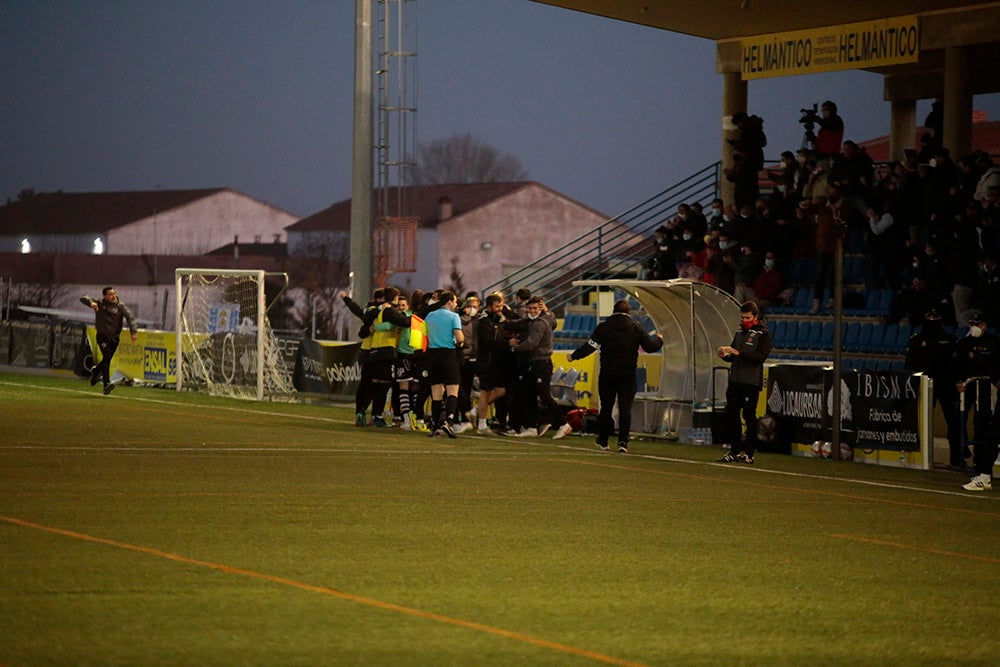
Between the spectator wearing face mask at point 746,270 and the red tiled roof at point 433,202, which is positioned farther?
the red tiled roof at point 433,202

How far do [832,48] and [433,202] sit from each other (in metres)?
60.7

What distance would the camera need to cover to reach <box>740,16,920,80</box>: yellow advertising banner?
95.7 ft

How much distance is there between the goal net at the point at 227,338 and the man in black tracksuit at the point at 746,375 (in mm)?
12109

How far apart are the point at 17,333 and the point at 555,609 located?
106 feet

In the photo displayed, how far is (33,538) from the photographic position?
35.8 ft

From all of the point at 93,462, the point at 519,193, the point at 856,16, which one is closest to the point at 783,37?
the point at 856,16

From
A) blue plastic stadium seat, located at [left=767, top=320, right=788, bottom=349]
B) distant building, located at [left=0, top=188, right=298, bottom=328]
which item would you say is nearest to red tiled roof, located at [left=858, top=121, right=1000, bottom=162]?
blue plastic stadium seat, located at [left=767, top=320, right=788, bottom=349]

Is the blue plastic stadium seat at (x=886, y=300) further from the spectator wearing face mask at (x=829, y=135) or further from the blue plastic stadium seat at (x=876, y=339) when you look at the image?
the spectator wearing face mask at (x=829, y=135)

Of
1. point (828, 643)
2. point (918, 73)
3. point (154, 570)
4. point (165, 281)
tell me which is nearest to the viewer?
point (828, 643)

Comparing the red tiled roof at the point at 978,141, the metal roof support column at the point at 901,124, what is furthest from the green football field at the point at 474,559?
the red tiled roof at the point at 978,141

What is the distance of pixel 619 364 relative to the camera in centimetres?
2030

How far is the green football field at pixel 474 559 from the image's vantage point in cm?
799

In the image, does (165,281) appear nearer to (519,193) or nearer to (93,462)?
(519,193)

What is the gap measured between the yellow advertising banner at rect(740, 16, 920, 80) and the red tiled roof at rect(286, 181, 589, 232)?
173 feet
